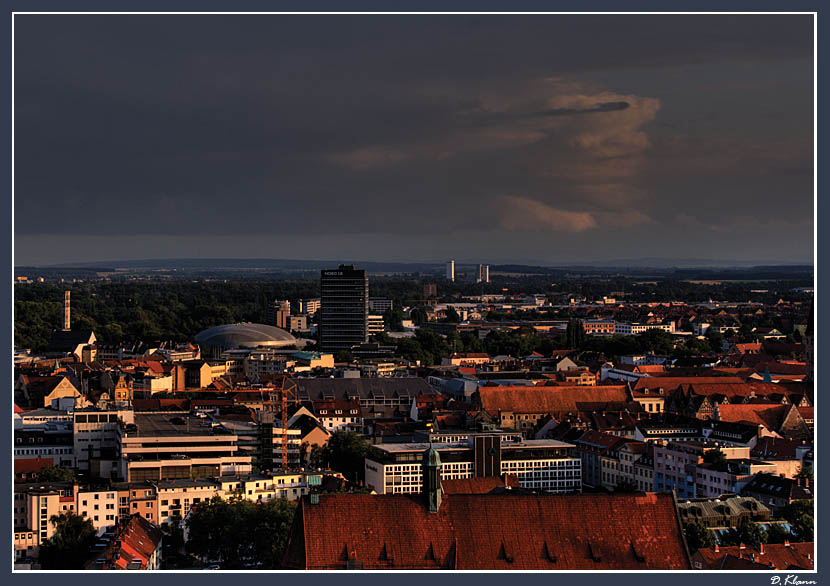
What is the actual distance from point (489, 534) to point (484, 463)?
66.7ft

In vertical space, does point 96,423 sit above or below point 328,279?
below

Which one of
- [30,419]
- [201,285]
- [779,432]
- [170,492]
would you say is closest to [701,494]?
[779,432]

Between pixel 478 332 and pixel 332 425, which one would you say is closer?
pixel 332 425

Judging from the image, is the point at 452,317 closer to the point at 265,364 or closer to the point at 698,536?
the point at 265,364

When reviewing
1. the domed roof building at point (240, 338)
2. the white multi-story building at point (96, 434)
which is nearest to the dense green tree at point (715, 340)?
the domed roof building at point (240, 338)

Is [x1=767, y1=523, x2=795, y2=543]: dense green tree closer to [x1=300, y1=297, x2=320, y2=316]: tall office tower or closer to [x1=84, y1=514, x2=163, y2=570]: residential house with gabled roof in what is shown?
[x1=84, y1=514, x2=163, y2=570]: residential house with gabled roof

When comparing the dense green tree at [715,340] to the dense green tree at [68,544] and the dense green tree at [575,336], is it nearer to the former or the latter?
the dense green tree at [575,336]

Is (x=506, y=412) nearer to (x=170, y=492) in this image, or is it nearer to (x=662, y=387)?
(x=662, y=387)

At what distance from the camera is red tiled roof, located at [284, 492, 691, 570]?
21797mm

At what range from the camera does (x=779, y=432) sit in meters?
48.2

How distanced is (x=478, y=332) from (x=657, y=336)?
2642cm

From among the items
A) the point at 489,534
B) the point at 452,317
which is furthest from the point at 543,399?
the point at 452,317

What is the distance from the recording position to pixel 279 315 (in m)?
140

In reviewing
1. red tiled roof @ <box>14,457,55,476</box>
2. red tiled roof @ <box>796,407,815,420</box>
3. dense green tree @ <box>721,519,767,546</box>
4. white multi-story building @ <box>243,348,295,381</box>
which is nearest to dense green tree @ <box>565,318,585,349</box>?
white multi-story building @ <box>243,348,295,381</box>
